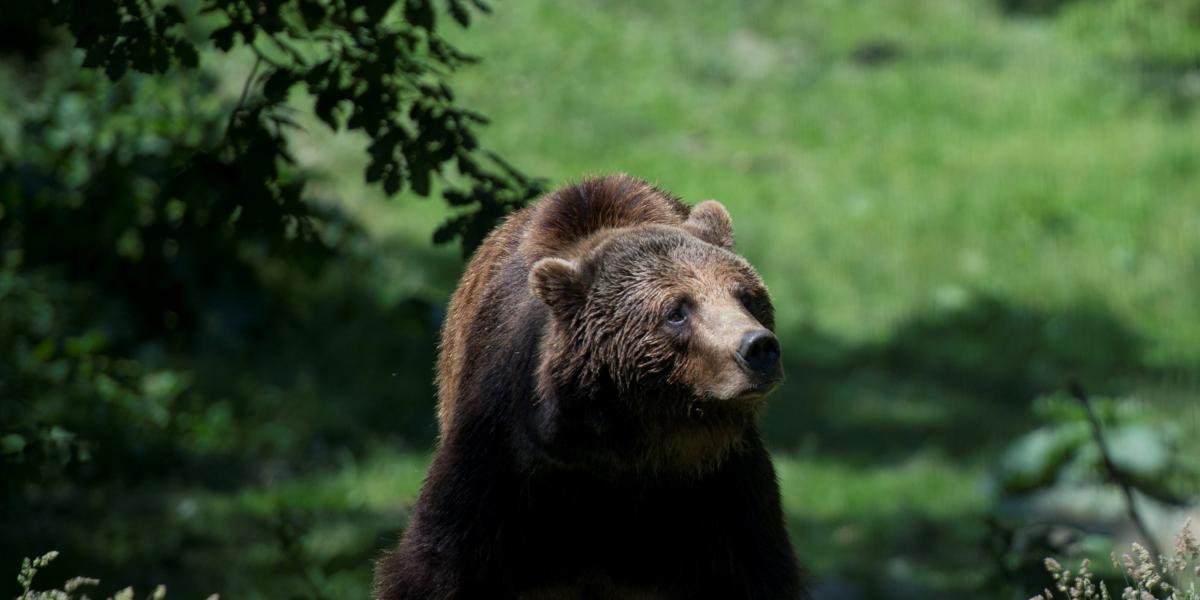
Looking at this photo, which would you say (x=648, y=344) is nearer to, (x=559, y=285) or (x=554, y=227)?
(x=559, y=285)

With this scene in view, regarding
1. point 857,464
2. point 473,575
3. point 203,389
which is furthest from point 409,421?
point 473,575

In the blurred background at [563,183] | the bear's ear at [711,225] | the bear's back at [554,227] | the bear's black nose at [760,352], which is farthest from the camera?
the blurred background at [563,183]

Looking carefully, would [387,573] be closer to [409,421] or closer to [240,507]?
[240,507]

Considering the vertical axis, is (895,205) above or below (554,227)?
above

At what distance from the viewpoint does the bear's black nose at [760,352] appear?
12.9 feet

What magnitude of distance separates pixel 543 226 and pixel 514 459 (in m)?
0.74

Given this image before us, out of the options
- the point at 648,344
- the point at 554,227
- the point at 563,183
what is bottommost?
the point at 648,344

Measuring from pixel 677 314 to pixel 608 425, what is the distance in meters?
0.35

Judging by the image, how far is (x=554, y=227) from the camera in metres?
4.80

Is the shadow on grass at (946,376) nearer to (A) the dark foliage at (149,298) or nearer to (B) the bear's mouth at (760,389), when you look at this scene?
(A) the dark foliage at (149,298)

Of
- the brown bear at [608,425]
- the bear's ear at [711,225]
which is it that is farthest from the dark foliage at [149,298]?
the bear's ear at [711,225]

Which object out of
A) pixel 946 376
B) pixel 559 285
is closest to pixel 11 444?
pixel 559 285

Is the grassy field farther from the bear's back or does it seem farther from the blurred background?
the bear's back

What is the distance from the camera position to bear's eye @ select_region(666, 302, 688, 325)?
4.20 meters
